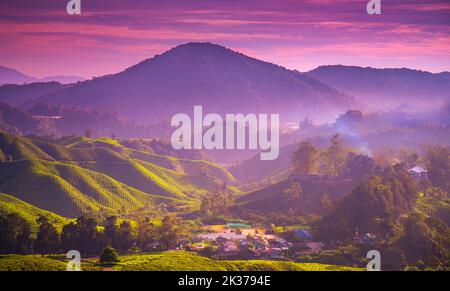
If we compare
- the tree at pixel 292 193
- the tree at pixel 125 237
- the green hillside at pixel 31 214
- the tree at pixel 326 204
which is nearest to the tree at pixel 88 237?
the tree at pixel 125 237

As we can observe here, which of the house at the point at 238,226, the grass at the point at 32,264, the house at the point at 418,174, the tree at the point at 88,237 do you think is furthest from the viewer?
the house at the point at 418,174

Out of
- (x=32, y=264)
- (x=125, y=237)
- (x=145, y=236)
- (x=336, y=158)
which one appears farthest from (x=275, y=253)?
(x=336, y=158)

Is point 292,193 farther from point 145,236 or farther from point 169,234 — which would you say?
point 145,236

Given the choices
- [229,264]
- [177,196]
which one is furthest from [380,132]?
[229,264]

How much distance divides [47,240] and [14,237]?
274 cm

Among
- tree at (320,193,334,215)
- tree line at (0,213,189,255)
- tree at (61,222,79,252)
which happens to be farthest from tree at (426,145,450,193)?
tree at (61,222,79,252)

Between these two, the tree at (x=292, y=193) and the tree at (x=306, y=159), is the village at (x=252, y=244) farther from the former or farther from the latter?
the tree at (x=306, y=159)

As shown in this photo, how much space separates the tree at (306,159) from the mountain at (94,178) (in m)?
16.3

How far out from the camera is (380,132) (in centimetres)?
10269

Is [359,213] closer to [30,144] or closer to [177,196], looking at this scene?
[177,196]

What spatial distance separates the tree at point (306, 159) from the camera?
6309 centimetres

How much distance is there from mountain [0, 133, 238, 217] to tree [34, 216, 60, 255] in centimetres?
2531

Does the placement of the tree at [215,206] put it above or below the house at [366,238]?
above
